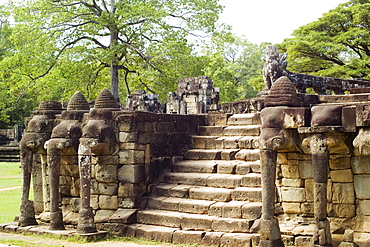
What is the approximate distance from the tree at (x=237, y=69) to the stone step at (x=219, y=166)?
21.3 meters

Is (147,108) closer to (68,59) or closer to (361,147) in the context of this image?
(68,59)

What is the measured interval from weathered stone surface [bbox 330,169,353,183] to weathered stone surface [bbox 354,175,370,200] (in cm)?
9

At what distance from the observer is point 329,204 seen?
7844 millimetres

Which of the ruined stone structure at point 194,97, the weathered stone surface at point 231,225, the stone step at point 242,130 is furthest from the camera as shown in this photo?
the ruined stone structure at point 194,97

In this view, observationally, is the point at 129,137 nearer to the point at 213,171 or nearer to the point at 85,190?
the point at 85,190

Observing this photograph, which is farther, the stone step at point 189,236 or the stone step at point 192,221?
the stone step at point 192,221

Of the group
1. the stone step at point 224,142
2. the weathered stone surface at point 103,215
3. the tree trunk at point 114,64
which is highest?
the tree trunk at point 114,64

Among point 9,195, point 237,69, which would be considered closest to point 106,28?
point 9,195

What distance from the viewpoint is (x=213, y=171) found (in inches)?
398

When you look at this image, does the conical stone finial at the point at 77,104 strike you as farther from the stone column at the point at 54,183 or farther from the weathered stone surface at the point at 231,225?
the weathered stone surface at the point at 231,225

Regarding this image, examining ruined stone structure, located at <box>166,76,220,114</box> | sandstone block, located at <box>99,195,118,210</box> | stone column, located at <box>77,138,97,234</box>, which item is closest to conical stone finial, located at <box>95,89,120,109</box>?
stone column, located at <box>77,138,97,234</box>

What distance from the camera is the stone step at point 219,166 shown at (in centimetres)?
965

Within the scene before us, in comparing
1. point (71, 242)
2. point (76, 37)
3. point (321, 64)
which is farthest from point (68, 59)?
point (71, 242)

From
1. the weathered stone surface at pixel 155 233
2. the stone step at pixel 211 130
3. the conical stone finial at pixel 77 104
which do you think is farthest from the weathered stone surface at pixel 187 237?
the conical stone finial at pixel 77 104
